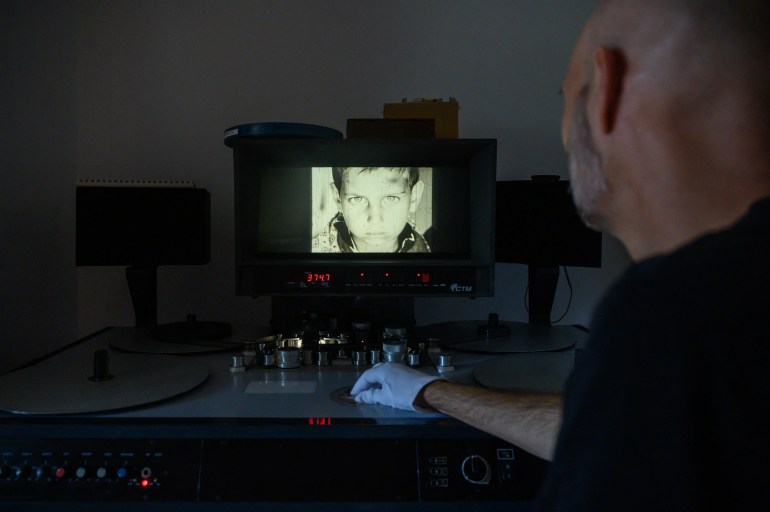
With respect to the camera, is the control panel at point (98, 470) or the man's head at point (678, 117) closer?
the man's head at point (678, 117)

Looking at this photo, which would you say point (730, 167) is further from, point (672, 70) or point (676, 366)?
point (676, 366)

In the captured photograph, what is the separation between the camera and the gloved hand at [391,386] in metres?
1.01

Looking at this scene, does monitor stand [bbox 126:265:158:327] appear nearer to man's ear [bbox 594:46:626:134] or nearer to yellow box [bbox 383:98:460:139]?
yellow box [bbox 383:98:460:139]

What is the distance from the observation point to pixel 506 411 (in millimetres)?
948

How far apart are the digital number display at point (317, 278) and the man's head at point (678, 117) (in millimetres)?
838

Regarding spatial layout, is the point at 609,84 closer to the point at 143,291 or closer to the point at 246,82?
the point at 143,291

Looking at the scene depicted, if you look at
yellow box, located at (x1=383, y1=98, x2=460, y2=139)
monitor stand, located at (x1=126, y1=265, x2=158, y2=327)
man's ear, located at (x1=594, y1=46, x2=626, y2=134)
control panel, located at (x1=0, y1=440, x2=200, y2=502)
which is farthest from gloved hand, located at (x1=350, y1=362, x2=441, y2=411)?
monitor stand, located at (x1=126, y1=265, x2=158, y2=327)

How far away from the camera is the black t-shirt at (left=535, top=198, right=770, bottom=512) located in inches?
15.9

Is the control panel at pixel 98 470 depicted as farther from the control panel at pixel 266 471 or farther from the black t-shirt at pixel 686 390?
the black t-shirt at pixel 686 390

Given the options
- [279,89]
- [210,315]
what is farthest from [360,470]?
[279,89]

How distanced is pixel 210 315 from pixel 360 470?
1.19m

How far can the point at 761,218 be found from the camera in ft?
1.47

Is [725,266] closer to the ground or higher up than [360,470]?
higher up

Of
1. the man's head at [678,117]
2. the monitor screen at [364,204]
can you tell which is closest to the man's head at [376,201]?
the monitor screen at [364,204]
